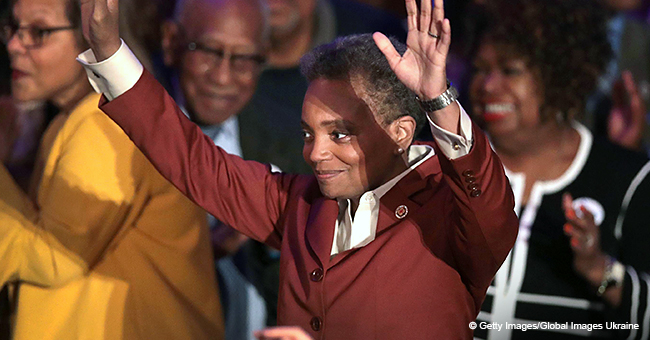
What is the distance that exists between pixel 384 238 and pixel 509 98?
175cm

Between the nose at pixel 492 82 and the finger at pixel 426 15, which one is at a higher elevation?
the finger at pixel 426 15

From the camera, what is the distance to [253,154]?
3680mm

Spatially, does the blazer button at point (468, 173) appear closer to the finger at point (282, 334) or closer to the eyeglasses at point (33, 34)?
the finger at point (282, 334)

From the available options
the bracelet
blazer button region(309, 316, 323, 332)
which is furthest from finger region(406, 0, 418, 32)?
the bracelet

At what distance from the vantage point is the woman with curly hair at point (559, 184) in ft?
9.97

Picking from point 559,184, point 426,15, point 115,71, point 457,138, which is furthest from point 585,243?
point 115,71

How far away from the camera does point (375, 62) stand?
6.26ft

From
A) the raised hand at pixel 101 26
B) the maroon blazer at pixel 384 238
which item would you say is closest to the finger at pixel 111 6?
the raised hand at pixel 101 26

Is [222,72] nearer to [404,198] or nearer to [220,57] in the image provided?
[220,57]

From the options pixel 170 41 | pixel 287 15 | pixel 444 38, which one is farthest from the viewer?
pixel 287 15

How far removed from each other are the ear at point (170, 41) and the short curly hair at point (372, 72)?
72.2 inches

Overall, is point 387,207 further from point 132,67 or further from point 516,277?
point 516,277

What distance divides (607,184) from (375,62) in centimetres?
175

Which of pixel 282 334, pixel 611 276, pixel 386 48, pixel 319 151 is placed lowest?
pixel 611 276
